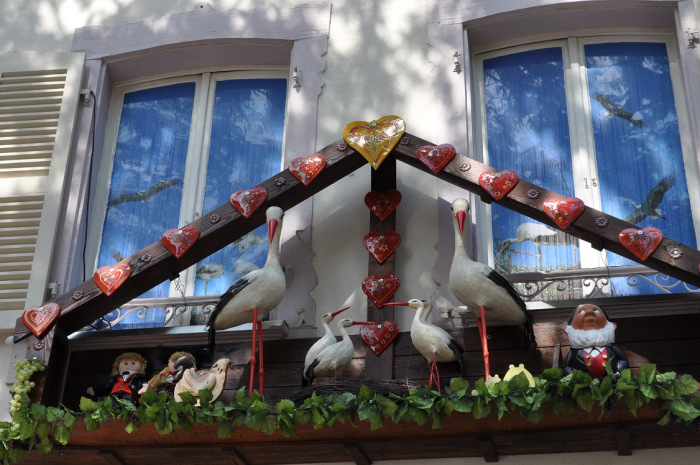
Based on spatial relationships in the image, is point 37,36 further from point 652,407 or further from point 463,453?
point 652,407

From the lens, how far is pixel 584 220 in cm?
539

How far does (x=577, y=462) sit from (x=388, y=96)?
2711mm

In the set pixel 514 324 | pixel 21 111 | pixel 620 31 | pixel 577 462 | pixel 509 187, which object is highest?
pixel 620 31

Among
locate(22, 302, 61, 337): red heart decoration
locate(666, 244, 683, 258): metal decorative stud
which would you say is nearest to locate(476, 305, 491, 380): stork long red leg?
locate(666, 244, 683, 258): metal decorative stud

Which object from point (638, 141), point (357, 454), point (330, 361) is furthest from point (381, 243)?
point (638, 141)

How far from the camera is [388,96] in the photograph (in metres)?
6.81

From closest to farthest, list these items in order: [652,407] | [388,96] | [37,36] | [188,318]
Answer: [652,407]
[188,318]
[388,96]
[37,36]

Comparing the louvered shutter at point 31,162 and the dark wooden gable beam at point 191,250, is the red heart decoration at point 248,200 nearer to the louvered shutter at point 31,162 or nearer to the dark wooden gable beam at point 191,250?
the dark wooden gable beam at point 191,250

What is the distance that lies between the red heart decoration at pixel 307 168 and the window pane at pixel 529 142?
1211mm

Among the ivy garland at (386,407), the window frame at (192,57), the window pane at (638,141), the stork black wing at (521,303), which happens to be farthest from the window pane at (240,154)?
the window pane at (638,141)

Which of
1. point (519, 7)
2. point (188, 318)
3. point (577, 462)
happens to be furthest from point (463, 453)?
point (519, 7)

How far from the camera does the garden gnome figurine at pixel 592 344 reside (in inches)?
200

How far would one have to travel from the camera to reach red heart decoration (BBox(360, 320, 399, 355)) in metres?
5.75

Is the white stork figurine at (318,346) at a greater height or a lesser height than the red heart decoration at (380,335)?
lesser
